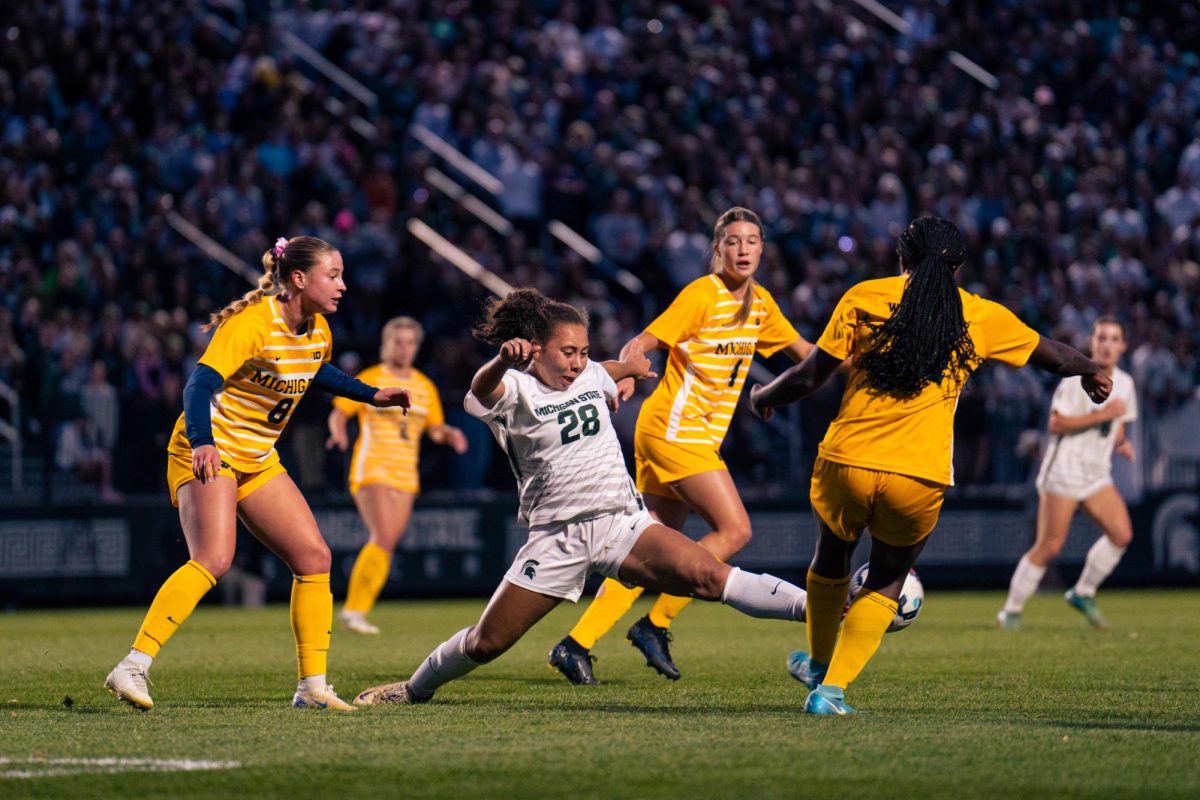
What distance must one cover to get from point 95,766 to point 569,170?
16938mm

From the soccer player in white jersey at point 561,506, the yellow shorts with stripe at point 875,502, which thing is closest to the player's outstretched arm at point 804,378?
the yellow shorts with stripe at point 875,502

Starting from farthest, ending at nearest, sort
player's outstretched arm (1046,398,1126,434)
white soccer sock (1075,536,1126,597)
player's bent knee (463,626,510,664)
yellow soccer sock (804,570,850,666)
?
white soccer sock (1075,536,1126,597)
player's outstretched arm (1046,398,1126,434)
yellow soccer sock (804,570,850,666)
player's bent knee (463,626,510,664)

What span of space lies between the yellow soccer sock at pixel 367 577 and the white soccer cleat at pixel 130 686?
6.39 meters

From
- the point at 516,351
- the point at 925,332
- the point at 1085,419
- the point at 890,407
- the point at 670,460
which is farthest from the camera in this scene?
the point at 1085,419

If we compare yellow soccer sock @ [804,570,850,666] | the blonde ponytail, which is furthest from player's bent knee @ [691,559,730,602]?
the blonde ponytail

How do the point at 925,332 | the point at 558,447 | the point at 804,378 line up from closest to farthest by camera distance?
the point at 925,332 → the point at 804,378 → the point at 558,447

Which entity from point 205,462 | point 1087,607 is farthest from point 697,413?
point 1087,607

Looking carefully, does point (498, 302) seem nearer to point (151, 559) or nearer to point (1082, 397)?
point (1082, 397)

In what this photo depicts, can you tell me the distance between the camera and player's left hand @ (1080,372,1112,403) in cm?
771

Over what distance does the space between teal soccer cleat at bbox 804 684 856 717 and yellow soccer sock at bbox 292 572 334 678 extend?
231 cm

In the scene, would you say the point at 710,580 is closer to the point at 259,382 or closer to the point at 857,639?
the point at 857,639

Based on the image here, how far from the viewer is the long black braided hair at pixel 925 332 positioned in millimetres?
7387

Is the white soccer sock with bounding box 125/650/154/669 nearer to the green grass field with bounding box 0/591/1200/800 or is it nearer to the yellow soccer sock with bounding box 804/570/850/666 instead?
the green grass field with bounding box 0/591/1200/800

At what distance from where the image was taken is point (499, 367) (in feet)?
24.3
